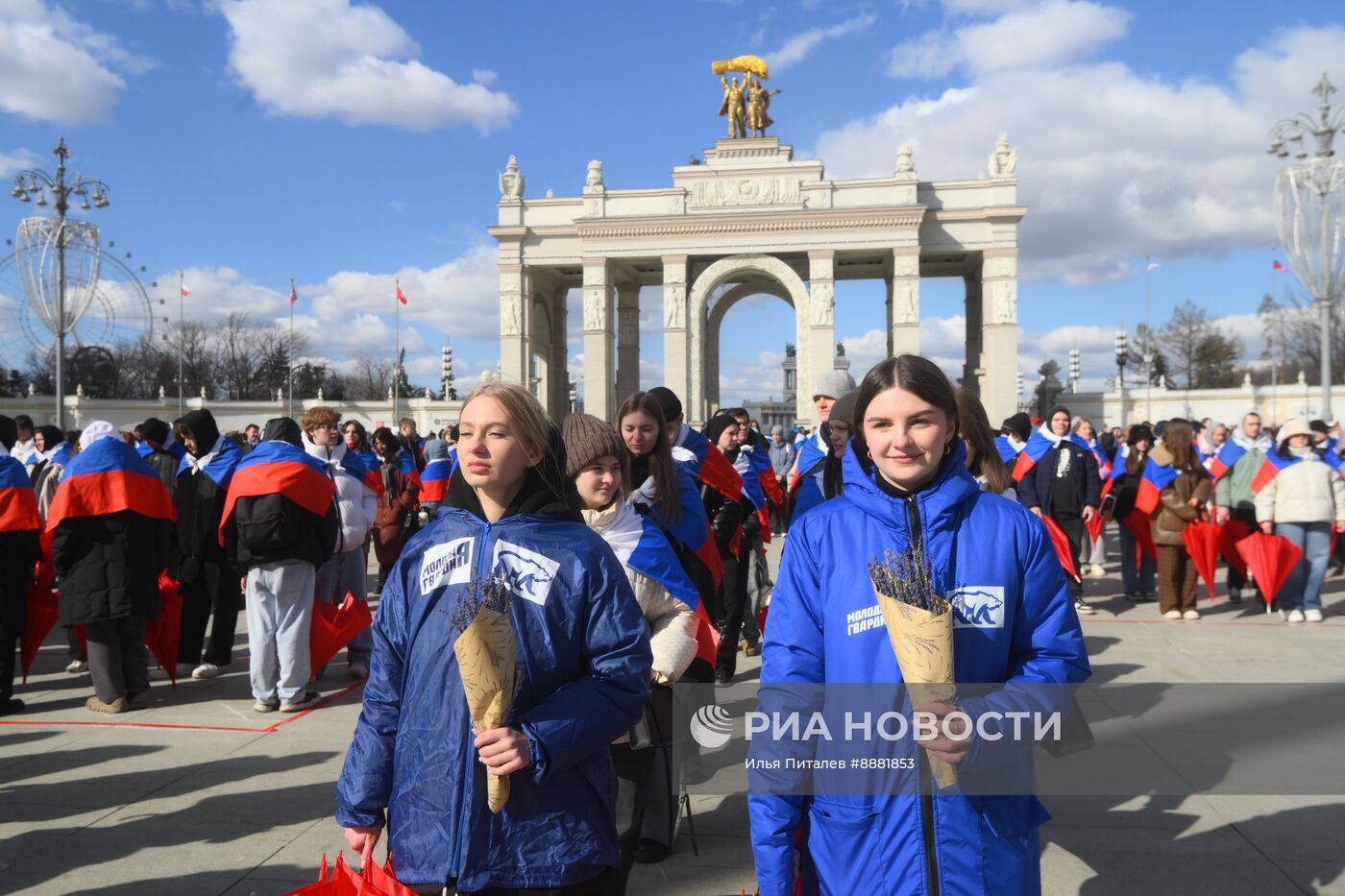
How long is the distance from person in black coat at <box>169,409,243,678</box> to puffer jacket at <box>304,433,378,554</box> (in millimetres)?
812

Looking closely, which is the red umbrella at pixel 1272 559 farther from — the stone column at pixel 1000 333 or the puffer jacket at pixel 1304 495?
the stone column at pixel 1000 333

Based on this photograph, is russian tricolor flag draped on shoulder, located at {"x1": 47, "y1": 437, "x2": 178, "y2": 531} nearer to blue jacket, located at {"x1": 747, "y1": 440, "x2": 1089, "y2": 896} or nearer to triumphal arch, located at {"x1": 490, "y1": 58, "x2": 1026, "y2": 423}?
blue jacket, located at {"x1": 747, "y1": 440, "x2": 1089, "y2": 896}

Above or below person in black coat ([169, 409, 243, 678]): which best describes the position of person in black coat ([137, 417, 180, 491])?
above

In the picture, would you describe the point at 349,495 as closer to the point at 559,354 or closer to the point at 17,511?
the point at 17,511

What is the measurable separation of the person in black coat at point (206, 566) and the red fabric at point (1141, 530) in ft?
32.9

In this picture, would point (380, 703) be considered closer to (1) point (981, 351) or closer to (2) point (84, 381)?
(1) point (981, 351)

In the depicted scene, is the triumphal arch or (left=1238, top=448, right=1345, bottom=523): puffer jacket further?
the triumphal arch

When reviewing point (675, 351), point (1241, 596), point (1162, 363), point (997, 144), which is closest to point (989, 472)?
point (1241, 596)

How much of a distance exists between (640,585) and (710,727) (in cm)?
167

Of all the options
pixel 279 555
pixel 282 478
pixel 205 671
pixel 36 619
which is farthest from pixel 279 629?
pixel 36 619

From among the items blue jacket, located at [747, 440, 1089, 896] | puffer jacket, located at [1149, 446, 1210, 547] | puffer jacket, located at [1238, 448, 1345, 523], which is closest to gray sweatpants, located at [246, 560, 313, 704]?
blue jacket, located at [747, 440, 1089, 896]

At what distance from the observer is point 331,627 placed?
7.29 meters

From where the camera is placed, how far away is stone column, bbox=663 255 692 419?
43.9 m

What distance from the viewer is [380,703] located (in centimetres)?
253
